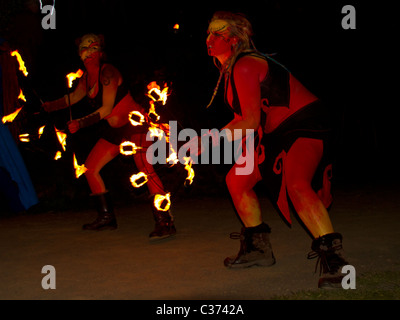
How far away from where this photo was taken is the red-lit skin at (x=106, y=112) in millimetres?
7172

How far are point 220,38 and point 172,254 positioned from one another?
78.2 inches

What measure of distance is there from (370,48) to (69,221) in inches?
286

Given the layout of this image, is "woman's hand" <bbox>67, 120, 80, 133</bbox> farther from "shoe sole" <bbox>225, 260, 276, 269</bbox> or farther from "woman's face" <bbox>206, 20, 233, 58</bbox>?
"shoe sole" <bbox>225, 260, 276, 269</bbox>

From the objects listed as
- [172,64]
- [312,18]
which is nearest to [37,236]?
[172,64]

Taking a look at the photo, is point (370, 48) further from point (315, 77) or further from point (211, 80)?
point (211, 80)

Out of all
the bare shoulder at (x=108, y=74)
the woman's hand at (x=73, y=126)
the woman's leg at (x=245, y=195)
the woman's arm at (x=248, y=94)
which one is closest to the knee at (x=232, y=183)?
the woman's leg at (x=245, y=195)

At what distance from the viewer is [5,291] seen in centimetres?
503

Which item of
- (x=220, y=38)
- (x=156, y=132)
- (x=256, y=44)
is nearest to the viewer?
(x=220, y=38)

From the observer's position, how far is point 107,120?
733 centimetres

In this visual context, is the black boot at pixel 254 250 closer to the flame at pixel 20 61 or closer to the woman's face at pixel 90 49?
the flame at pixel 20 61

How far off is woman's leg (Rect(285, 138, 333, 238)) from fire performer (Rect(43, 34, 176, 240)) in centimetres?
217

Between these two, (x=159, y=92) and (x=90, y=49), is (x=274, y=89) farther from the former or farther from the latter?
(x=90, y=49)

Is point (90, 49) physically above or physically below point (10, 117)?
above

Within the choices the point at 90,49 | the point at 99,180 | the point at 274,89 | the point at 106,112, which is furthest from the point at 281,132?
the point at 99,180
